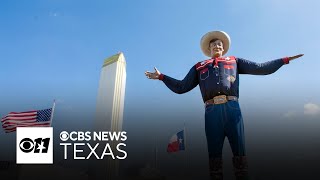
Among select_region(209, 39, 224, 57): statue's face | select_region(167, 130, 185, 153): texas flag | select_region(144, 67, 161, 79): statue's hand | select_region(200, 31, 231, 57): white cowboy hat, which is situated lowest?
select_region(167, 130, 185, 153): texas flag

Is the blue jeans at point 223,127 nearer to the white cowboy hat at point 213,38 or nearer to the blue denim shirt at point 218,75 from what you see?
the blue denim shirt at point 218,75

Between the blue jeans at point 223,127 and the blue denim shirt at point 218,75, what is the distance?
0.25 meters

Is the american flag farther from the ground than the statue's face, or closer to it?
closer to it

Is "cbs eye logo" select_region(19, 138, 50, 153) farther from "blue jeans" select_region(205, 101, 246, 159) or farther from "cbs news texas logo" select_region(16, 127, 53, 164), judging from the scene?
"blue jeans" select_region(205, 101, 246, 159)

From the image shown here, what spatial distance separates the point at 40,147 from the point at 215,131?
4.76m

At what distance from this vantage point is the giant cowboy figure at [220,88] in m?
4.55

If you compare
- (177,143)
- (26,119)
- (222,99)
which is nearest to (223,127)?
(222,99)

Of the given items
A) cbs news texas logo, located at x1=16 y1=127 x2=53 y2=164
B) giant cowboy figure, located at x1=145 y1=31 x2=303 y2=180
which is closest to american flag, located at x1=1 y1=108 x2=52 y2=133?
cbs news texas logo, located at x1=16 y1=127 x2=53 y2=164

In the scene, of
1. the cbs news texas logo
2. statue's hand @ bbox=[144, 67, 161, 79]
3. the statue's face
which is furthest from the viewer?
the cbs news texas logo

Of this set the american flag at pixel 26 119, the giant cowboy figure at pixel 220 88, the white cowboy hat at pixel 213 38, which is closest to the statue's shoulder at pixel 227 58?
the giant cowboy figure at pixel 220 88

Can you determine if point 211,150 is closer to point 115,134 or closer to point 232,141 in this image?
point 232,141

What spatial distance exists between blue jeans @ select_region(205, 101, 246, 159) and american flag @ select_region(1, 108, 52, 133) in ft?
25.8

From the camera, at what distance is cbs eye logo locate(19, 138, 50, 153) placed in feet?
24.5

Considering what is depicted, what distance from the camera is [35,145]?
7.56 metres
